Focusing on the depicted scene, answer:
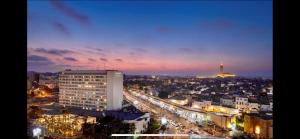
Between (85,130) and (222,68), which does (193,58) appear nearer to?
(222,68)

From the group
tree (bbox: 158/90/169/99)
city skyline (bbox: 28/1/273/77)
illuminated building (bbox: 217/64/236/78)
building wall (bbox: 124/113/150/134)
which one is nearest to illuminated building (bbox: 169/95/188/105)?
tree (bbox: 158/90/169/99)

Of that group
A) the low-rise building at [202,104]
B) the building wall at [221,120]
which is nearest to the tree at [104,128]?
the building wall at [221,120]

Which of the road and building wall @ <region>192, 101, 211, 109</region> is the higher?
building wall @ <region>192, 101, 211, 109</region>

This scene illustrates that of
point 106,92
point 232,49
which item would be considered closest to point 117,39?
point 106,92

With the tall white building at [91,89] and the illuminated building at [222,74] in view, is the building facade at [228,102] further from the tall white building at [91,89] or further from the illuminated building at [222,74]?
the tall white building at [91,89]

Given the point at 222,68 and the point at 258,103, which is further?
the point at 222,68

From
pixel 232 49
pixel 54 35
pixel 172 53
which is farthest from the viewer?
pixel 172 53

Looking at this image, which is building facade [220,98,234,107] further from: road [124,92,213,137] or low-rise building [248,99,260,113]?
road [124,92,213,137]
